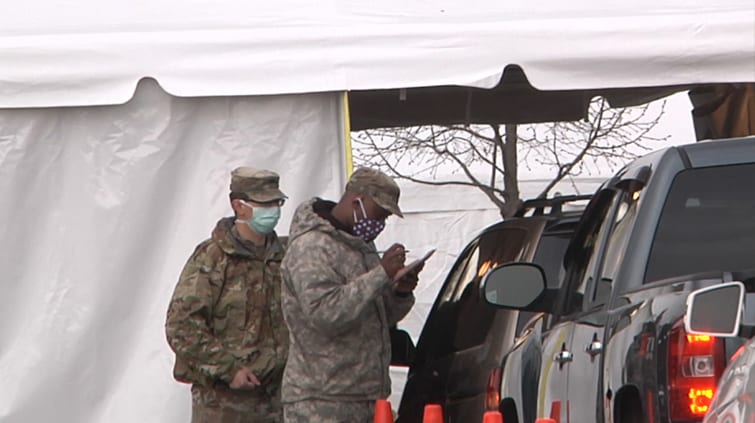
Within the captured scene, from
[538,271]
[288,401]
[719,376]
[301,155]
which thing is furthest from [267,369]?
[719,376]

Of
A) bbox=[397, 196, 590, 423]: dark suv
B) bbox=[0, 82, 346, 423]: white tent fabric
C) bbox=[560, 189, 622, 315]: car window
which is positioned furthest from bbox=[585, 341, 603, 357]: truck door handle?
bbox=[0, 82, 346, 423]: white tent fabric

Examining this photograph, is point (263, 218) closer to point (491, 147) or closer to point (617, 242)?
point (617, 242)

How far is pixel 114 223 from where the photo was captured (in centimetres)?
888

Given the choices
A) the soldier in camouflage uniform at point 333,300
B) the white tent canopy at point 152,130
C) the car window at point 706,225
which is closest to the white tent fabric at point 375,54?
the white tent canopy at point 152,130

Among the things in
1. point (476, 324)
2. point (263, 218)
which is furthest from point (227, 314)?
point (476, 324)

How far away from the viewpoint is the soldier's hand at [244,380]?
26.2 ft

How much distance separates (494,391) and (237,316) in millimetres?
1296

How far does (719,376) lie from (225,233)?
3.70 meters

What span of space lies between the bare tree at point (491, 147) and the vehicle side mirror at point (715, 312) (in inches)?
501

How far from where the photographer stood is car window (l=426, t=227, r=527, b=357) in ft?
27.7

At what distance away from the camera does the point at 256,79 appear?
853 centimetres

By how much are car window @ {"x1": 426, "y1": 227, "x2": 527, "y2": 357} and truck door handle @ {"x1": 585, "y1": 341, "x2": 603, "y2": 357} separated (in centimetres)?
217

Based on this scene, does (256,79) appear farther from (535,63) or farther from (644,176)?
(644,176)

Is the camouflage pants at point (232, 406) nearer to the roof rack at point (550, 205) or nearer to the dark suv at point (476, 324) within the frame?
the dark suv at point (476, 324)
